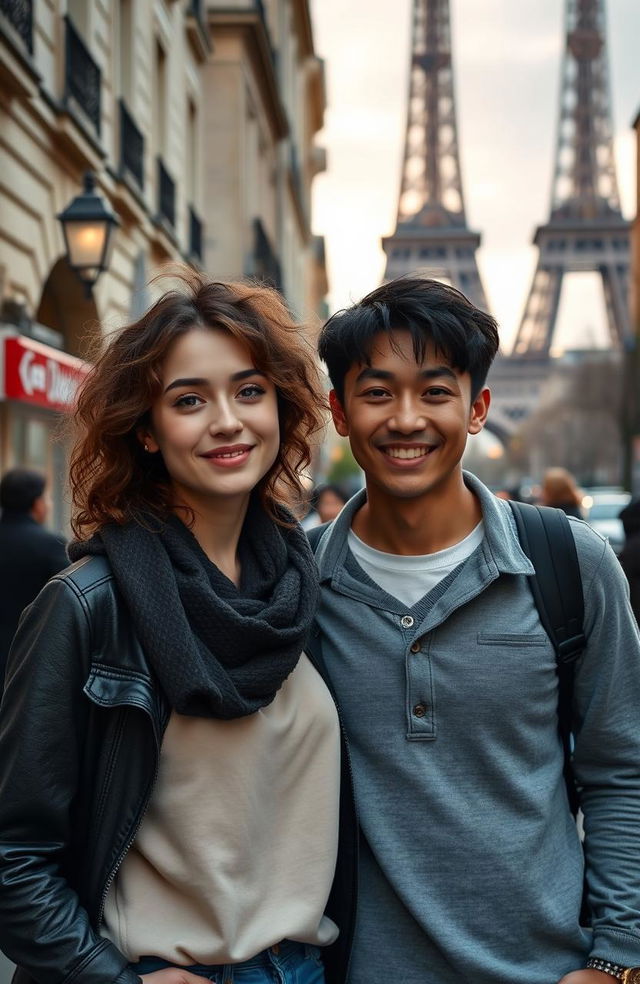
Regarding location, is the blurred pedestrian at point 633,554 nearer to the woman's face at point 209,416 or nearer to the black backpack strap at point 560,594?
the black backpack strap at point 560,594

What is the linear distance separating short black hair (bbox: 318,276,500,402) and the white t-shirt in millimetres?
318

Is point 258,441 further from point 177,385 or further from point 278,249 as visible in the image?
point 278,249

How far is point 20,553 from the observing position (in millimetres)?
6723

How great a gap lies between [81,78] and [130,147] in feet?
8.05

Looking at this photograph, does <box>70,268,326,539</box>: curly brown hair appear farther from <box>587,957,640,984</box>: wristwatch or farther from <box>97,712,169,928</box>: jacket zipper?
<box>587,957,640,984</box>: wristwatch

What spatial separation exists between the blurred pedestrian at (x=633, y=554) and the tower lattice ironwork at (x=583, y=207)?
267 feet

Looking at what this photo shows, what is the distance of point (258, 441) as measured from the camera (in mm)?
2322

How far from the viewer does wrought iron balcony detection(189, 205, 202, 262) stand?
62.8 ft

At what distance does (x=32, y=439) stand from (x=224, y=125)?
13.0 metres

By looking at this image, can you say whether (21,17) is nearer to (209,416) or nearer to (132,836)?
(209,416)

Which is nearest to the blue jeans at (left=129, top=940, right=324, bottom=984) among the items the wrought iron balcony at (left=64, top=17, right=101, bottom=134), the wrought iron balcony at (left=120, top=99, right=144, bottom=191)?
the wrought iron balcony at (left=64, top=17, right=101, bottom=134)

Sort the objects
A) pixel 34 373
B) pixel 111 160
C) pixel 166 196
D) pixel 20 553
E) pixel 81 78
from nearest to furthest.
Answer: pixel 20 553
pixel 34 373
pixel 81 78
pixel 111 160
pixel 166 196

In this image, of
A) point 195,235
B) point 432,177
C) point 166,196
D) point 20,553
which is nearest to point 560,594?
point 20,553

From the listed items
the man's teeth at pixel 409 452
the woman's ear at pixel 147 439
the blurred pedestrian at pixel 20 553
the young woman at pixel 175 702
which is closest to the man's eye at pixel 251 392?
the young woman at pixel 175 702
